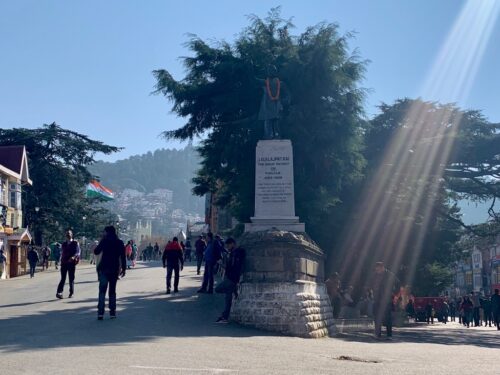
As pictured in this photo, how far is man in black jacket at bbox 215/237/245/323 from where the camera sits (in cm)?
1402

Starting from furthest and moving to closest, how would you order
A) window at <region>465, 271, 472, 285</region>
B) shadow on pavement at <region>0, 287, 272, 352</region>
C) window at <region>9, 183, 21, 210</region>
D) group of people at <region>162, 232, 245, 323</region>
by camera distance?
window at <region>465, 271, 472, 285</region>
window at <region>9, 183, 21, 210</region>
group of people at <region>162, 232, 245, 323</region>
shadow on pavement at <region>0, 287, 272, 352</region>

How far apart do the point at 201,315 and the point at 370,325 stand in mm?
7288

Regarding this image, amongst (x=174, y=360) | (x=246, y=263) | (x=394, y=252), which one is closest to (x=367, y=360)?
(x=174, y=360)

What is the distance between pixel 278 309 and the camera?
1390 cm

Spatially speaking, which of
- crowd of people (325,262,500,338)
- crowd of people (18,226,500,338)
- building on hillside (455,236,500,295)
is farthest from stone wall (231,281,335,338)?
building on hillside (455,236,500,295)

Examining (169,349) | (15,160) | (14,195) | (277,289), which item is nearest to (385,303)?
(277,289)

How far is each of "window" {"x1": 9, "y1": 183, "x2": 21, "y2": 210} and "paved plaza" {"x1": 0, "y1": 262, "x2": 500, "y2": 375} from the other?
28.5m

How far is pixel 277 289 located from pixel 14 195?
110 ft

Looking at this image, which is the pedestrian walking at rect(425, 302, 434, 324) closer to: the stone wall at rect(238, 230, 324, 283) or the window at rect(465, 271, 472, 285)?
the stone wall at rect(238, 230, 324, 283)

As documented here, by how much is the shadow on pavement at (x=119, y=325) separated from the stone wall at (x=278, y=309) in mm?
389

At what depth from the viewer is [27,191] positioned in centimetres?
5069

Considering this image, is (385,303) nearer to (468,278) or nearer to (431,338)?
(431,338)

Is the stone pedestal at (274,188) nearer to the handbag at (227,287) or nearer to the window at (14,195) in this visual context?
the handbag at (227,287)

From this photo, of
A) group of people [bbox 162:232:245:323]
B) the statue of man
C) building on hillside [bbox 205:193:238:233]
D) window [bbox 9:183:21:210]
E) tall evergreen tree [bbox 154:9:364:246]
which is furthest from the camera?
building on hillside [bbox 205:193:238:233]
